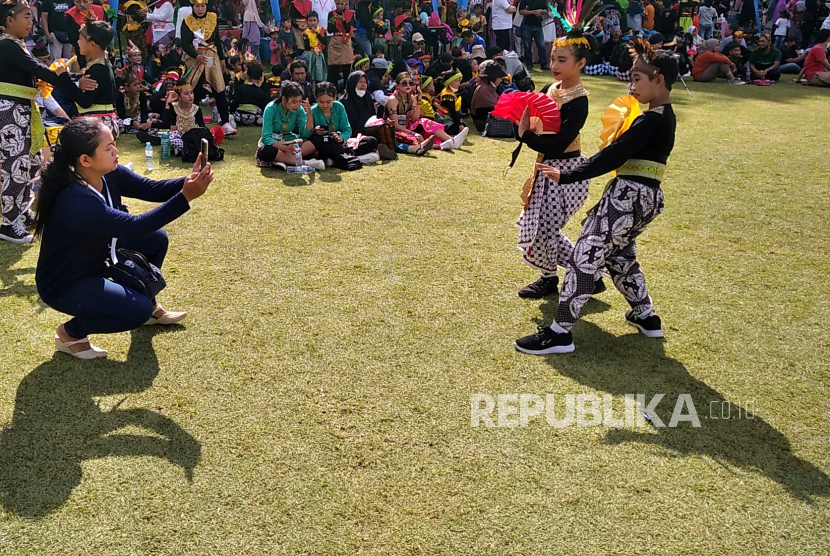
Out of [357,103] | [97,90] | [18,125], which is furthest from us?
[357,103]

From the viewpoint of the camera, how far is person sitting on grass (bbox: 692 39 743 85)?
45.7ft

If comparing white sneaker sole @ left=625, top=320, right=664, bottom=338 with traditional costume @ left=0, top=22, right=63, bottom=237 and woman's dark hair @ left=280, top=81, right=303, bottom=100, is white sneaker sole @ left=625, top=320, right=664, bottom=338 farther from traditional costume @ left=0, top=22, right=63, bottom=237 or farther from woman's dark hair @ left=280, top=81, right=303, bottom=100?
woman's dark hair @ left=280, top=81, right=303, bottom=100

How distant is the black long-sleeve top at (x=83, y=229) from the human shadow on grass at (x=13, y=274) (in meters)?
1.05

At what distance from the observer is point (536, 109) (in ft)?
13.5

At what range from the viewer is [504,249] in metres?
5.40

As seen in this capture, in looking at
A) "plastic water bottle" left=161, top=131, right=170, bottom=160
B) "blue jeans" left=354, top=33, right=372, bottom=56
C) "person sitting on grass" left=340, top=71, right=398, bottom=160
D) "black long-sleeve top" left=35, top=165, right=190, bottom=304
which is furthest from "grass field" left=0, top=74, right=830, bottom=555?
"blue jeans" left=354, top=33, right=372, bottom=56

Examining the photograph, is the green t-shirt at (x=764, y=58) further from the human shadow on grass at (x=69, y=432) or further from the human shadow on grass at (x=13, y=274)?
the human shadow on grass at (x=69, y=432)

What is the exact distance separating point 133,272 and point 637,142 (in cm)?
273

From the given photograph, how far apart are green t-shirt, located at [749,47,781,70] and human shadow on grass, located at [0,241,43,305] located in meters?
13.9

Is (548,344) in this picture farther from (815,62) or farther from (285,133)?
(815,62)

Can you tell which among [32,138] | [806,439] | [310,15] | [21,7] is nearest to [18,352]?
A: [32,138]

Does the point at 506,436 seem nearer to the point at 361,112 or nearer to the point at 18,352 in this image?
the point at 18,352

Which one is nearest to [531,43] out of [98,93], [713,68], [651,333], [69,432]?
[713,68]

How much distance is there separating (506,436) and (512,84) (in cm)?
832
